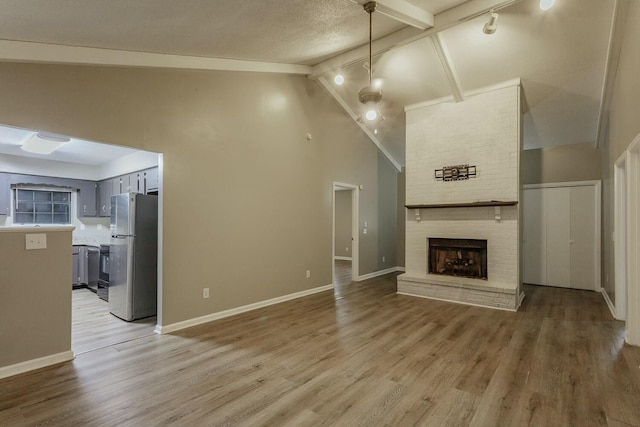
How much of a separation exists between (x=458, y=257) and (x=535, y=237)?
227 cm

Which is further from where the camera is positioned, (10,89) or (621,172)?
(621,172)

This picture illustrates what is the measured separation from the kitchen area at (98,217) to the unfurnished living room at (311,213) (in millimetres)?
40

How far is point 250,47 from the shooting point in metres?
3.70

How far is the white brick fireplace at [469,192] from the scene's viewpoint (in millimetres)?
4707

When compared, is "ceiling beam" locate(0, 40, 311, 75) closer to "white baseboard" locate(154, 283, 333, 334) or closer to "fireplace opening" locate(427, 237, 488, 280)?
"white baseboard" locate(154, 283, 333, 334)

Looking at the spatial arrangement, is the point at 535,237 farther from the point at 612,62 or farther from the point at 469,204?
the point at 612,62

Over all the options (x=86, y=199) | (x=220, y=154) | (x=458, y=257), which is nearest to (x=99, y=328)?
Answer: (x=220, y=154)

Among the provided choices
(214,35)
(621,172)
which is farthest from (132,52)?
(621,172)

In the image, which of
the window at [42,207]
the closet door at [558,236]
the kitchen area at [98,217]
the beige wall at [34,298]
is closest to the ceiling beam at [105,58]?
the kitchen area at [98,217]

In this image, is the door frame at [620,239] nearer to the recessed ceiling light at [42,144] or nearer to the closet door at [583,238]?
the closet door at [583,238]

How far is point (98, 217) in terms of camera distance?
21.9 feet

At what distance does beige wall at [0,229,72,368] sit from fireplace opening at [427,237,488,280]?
16.2ft

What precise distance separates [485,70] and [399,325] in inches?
150

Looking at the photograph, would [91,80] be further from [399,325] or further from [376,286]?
[376,286]
